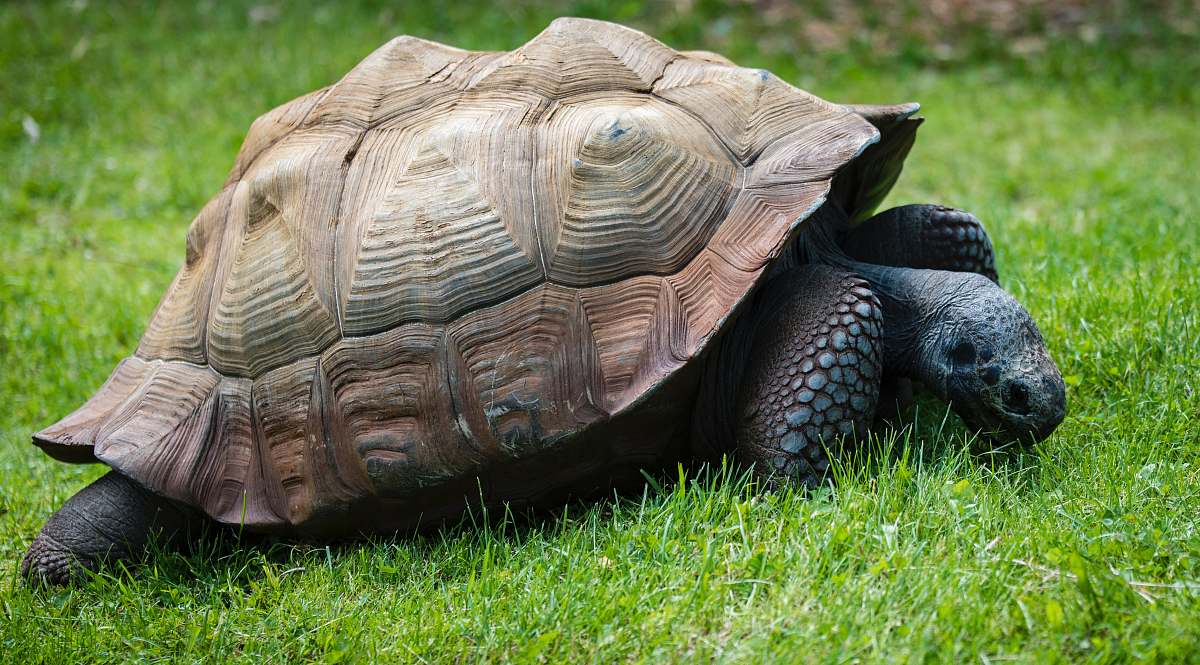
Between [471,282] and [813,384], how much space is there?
1031mm

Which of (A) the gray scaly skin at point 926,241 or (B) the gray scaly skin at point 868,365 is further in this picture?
(A) the gray scaly skin at point 926,241

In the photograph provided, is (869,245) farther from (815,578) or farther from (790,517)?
(815,578)

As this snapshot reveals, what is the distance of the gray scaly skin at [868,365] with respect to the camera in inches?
115

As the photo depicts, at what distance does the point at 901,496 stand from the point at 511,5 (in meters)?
8.86

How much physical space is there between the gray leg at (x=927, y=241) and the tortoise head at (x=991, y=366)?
1.62ft

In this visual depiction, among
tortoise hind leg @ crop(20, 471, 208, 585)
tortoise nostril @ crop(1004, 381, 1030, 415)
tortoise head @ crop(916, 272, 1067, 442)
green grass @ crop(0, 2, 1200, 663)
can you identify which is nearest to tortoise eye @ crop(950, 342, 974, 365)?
tortoise head @ crop(916, 272, 1067, 442)

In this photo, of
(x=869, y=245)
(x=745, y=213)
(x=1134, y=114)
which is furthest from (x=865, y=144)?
(x=1134, y=114)

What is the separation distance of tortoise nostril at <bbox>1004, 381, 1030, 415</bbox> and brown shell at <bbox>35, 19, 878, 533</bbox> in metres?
0.78

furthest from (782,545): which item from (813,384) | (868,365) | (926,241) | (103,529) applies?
(103,529)

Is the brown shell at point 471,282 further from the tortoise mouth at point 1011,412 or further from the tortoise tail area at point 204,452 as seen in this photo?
the tortoise mouth at point 1011,412

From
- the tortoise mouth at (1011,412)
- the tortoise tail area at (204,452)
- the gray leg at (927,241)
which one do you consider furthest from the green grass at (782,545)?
the gray leg at (927,241)

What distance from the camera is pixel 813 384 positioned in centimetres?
289

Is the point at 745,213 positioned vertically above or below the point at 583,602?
above

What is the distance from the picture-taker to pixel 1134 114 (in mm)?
8727
